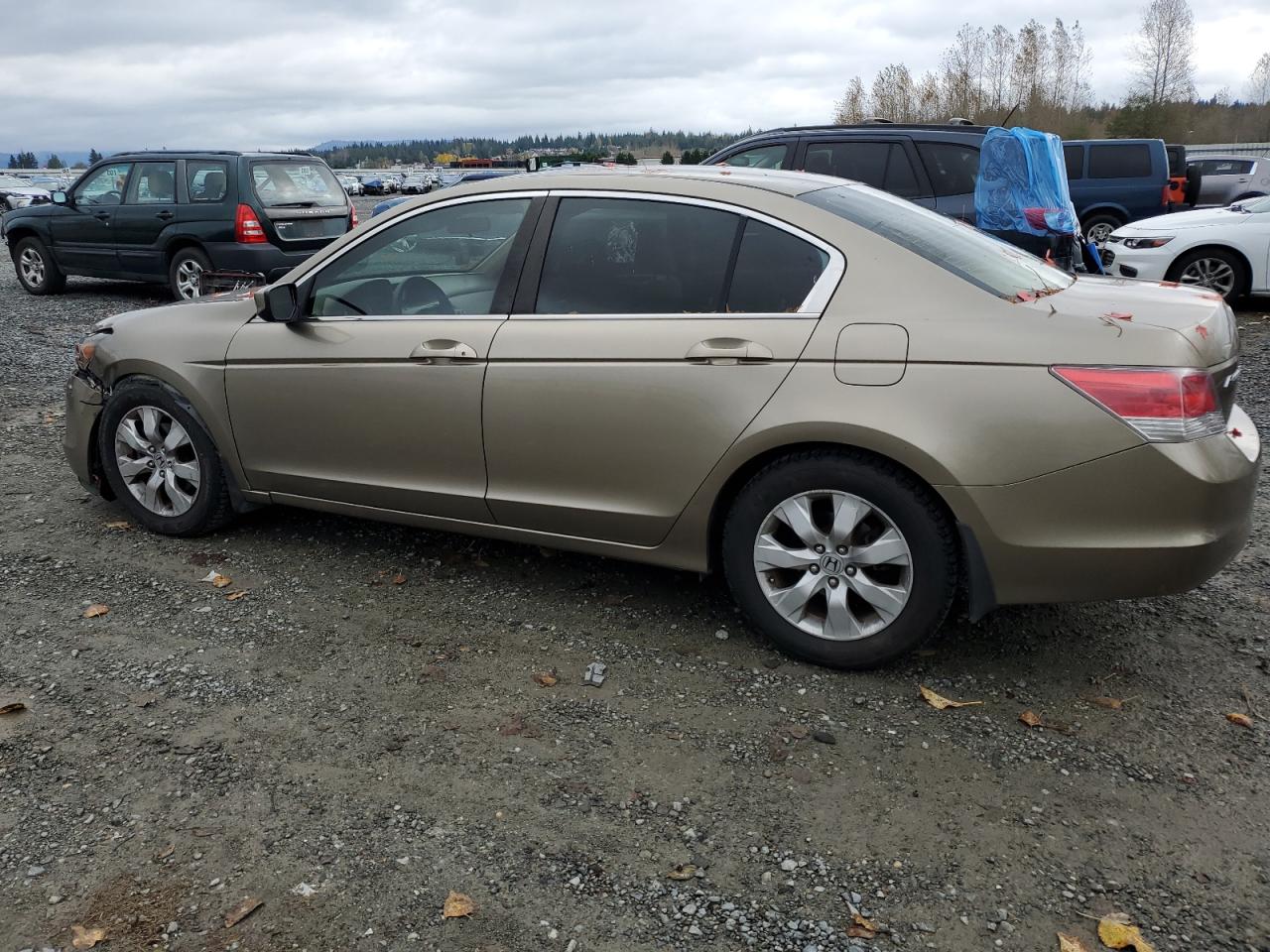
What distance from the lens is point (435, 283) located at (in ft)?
14.2

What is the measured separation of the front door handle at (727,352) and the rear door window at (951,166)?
7.13m

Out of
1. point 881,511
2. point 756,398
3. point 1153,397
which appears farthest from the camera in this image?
point 756,398

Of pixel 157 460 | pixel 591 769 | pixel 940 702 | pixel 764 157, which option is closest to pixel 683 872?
pixel 591 769

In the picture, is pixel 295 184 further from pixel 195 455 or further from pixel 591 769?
pixel 591 769

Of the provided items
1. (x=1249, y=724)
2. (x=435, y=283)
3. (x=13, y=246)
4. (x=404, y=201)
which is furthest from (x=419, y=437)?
(x=13, y=246)

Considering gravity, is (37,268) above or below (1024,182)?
below

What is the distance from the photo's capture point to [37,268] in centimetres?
1395

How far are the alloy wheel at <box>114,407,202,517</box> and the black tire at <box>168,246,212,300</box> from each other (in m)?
7.62

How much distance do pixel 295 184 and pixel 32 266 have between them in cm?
459

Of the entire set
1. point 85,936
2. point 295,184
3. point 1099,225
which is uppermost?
point 295,184

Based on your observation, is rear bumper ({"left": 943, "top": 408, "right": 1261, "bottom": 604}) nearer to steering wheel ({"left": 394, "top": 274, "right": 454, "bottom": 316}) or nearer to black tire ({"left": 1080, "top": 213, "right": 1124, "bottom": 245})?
steering wheel ({"left": 394, "top": 274, "right": 454, "bottom": 316})

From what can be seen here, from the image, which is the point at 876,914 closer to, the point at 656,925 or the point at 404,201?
the point at 656,925

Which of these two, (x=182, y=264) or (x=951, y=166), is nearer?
(x=951, y=166)

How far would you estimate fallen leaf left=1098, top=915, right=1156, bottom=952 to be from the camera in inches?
93.0
